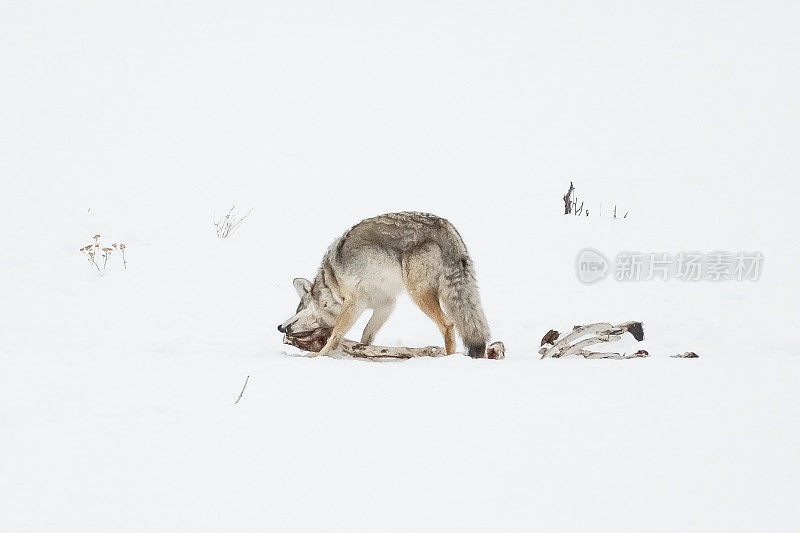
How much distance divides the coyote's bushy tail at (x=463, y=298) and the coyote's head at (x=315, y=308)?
1261 mm

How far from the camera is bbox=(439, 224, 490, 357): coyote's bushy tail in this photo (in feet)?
20.2

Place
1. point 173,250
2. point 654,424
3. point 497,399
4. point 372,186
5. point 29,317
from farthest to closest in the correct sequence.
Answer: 1. point 372,186
2. point 173,250
3. point 29,317
4. point 497,399
5. point 654,424

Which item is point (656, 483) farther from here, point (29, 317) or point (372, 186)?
point (372, 186)

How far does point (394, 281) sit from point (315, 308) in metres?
0.94

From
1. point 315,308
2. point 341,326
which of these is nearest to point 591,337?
point 341,326

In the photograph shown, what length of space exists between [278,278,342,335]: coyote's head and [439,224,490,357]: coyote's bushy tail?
49.6 inches

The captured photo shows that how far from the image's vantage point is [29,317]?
718cm

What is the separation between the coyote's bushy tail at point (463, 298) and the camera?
243 inches

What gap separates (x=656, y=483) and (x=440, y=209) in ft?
29.7

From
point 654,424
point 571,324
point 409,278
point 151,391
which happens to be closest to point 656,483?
point 654,424

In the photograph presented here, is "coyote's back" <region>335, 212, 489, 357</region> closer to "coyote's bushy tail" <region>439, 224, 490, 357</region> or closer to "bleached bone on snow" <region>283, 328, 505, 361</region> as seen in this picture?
"coyote's bushy tail" <region>439, 224, 490, 357</region>

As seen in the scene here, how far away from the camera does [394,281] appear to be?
6648 mm

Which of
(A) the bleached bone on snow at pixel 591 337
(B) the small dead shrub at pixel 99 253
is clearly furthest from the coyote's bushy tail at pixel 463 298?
(B) the small dead shrub at pixel 99 253

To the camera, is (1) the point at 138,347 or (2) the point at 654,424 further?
(1) the point at 138,347
